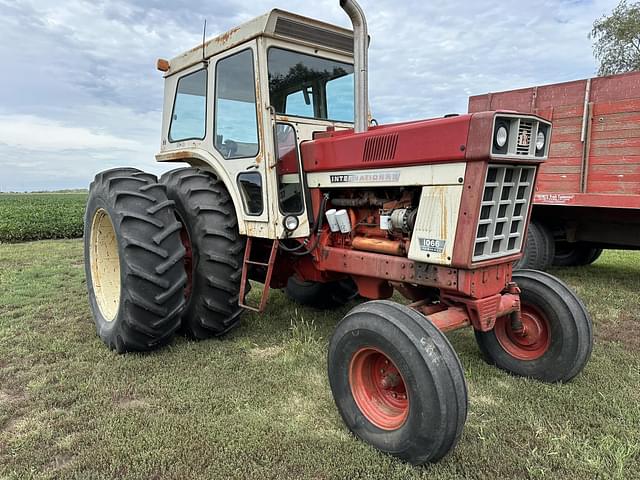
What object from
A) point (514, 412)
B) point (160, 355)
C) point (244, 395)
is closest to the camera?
point (514, 412)

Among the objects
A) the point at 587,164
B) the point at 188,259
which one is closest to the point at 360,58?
the point at 188,259

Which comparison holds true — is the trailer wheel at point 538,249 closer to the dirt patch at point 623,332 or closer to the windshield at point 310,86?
the dirt patch at point 623,332

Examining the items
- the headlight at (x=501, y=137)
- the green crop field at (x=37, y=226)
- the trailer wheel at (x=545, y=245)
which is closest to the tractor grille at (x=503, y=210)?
the headlight at (x=501, y=137)

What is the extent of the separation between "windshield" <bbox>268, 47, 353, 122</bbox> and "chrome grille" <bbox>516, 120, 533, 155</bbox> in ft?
5.75

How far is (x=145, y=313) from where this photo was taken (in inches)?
140

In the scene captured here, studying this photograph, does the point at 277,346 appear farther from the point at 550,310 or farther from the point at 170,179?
the point at 550,310

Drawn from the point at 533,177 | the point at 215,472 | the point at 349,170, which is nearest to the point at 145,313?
the point at 215,472

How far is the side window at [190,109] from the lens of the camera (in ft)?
13.6

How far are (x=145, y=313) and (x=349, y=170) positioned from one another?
185 centimetres

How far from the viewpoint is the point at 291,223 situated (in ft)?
11.8

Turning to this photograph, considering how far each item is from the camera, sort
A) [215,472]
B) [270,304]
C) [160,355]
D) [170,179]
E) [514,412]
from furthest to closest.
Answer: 1. [270,304]
2. [170,179]
3. [160,355]
4. [514,412]
5. [215,472]

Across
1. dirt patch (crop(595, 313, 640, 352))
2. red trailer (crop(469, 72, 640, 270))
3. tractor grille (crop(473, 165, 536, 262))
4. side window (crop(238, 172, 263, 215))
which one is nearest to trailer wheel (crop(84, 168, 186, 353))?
side window (crop(238, 172, 263, 215))

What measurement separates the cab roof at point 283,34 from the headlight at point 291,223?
135cm

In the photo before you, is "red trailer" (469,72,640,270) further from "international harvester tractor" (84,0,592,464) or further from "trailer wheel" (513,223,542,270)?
"international harvester tractor" (84,0,592,464)
